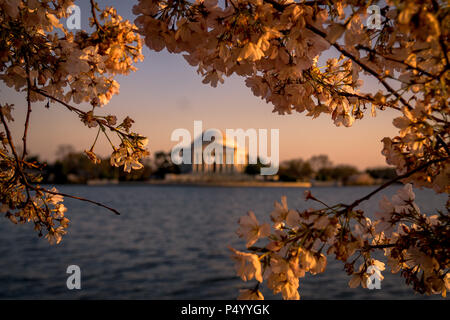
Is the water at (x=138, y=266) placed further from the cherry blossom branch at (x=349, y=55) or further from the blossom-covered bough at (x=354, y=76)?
the cherry blossom branch at (x=349, y=55)

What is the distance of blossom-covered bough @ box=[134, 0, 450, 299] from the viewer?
1139 mm

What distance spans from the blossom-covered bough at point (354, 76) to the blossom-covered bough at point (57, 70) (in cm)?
62

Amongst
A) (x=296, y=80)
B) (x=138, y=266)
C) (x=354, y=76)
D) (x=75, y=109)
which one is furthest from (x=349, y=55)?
(x=138, y=266)

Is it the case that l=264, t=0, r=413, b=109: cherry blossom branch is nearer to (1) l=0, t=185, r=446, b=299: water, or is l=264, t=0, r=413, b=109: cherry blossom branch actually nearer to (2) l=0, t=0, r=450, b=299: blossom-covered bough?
(2) l=0, t=0, r=450, b=299: blossom-covered bough

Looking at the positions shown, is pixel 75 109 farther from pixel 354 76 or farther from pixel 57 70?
pixel 354 76

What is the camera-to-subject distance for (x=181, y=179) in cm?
9938

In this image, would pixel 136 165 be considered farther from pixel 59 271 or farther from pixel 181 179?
pixel 181 179

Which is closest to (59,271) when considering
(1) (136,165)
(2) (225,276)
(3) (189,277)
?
(3) (189,277)

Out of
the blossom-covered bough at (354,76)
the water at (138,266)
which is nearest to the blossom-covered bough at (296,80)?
the blossom-covered bough at (354,76)

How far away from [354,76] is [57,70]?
1437 millimetres

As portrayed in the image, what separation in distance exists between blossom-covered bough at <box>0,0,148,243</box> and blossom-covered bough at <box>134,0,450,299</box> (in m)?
0.62

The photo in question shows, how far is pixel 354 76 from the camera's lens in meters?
1.61

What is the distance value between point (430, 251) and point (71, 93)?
183cm

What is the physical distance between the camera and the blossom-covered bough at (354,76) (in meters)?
1.14
